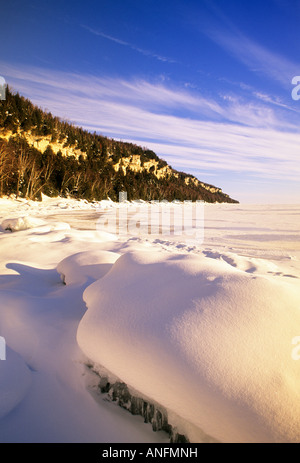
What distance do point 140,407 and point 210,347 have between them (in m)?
0.55

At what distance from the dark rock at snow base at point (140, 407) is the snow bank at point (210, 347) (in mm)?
119

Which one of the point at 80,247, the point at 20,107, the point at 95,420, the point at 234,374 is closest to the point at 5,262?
the point at 80,247

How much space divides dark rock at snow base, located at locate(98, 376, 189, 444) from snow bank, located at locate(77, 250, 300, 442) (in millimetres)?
119

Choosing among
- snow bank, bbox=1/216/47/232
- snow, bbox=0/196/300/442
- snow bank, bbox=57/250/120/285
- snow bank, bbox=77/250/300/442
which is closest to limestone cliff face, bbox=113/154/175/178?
snow bank, bbox=1/216/47/232

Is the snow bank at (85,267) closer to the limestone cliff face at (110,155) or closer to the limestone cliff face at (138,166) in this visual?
the limestone cliff face at (110,155)

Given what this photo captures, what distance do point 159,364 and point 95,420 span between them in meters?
0.50

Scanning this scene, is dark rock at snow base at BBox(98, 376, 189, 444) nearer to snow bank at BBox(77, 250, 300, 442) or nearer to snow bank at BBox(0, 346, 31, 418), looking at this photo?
snow bank at BBox(77, 250, 300, 442)

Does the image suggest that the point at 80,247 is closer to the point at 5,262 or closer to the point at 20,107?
the point at 5,262

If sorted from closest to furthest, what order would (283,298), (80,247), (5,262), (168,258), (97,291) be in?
(283,298)
(97,291)
(168,258)
(5,262)
(80,247)

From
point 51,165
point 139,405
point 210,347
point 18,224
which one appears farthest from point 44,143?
point 210,347

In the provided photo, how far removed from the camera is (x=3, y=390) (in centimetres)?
115

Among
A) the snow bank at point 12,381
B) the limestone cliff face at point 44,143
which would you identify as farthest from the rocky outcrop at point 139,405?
the limestone cliff face at point 44,143

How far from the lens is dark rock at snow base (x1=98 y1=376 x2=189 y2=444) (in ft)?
3.60

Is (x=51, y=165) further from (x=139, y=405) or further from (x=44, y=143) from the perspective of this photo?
(x=139, y=405)
